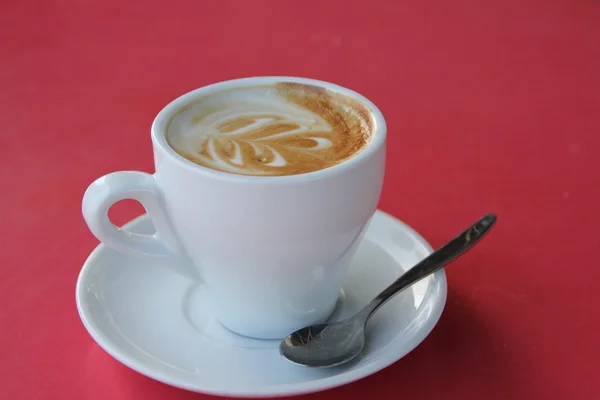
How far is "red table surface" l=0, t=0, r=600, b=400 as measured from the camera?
3.04 ft

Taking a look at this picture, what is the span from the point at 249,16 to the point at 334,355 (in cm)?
161

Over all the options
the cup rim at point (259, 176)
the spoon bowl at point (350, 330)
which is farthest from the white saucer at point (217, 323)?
the cup rim at point (259, 176)

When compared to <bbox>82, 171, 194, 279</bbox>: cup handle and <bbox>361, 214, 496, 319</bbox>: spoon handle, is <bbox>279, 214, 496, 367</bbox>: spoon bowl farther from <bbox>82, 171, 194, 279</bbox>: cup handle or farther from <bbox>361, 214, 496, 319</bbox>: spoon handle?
<bbox>82, 171, 194, 279</bbox>: cup handle

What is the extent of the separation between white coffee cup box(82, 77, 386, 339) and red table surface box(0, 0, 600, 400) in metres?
0.13

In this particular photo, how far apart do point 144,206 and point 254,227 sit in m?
0.17

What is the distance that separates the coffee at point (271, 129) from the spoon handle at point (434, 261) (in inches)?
7.4

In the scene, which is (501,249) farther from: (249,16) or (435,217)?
(249,16)

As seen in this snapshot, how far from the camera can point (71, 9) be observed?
2.29 meters

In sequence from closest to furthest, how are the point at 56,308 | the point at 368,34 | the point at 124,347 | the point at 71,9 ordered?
the point at 124,347, the point at 56,308, the point at 368,34, the point at 71,9

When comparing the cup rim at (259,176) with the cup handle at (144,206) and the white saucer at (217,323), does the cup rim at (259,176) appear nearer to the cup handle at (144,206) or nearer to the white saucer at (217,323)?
the cup handle at (144,206)

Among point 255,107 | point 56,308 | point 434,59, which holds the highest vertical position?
point 255,107

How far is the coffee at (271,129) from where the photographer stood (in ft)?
2.94

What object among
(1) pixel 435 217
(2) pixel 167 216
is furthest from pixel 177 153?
(1) pixel 435 217

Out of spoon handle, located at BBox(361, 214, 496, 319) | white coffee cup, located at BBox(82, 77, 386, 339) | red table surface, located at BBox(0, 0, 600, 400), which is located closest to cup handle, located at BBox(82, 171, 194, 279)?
white coffee cup, located at BBox(82, 77, 386, 339)
